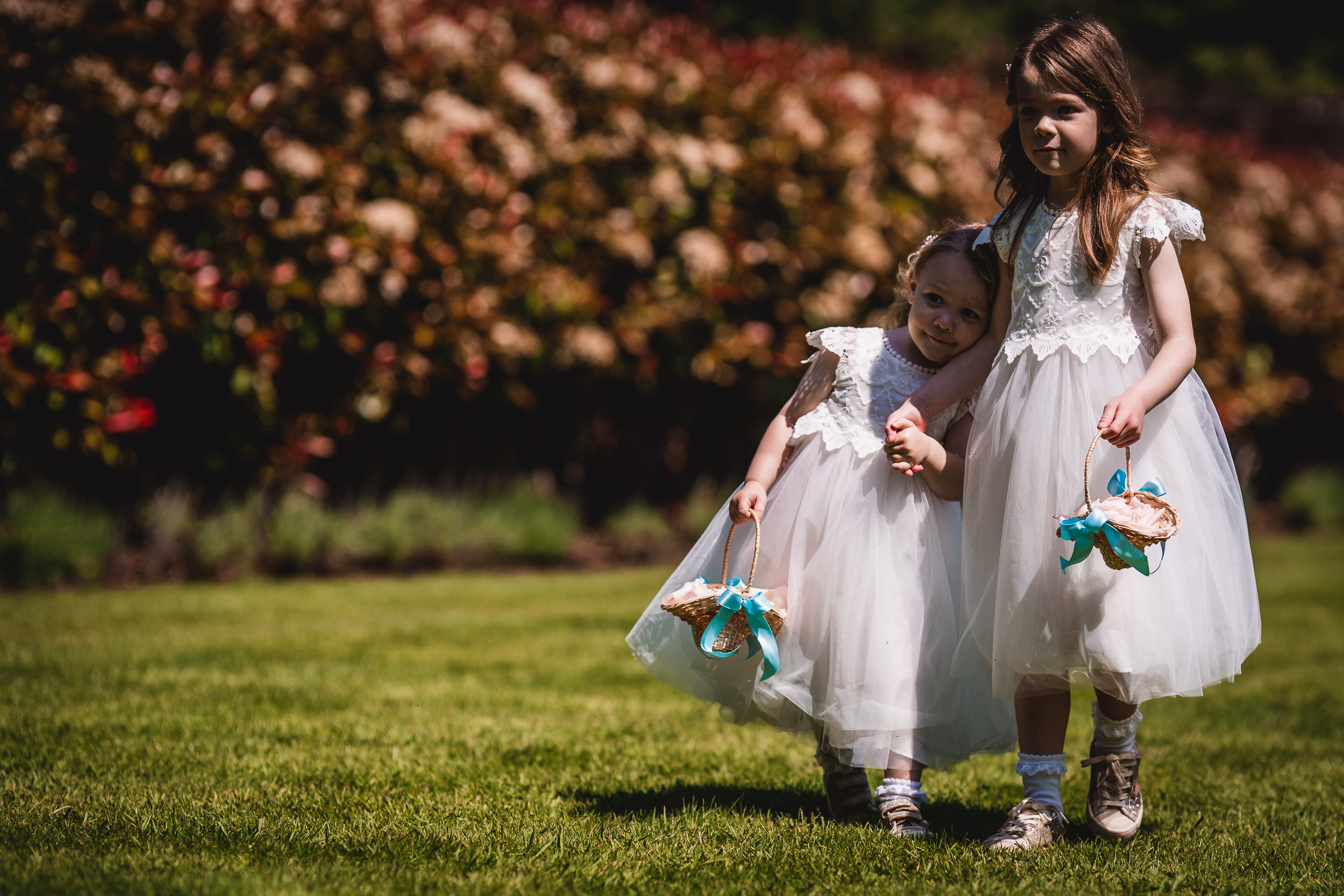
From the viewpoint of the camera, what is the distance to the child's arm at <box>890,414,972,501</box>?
267cm

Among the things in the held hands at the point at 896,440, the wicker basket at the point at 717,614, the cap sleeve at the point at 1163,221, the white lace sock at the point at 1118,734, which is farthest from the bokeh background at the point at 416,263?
the wicker basket at the point at 717,614

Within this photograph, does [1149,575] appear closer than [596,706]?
Yes

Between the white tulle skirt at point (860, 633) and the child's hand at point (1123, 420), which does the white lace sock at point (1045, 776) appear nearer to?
the white tulle skirt at point (860, 633)

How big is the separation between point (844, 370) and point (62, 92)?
4.48m

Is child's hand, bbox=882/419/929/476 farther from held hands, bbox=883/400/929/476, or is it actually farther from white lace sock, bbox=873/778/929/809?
white lace sock, bbox=873/778/929/809

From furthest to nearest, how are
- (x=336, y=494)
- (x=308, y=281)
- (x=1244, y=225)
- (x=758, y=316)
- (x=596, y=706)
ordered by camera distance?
(x=1244, y=225)
(x=758, y=316)
(x=336, y=494)
(x=308, y=281)
(x=596, y=706)

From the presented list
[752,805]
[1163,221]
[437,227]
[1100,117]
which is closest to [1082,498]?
[1163,221]

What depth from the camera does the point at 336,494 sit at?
715 cm

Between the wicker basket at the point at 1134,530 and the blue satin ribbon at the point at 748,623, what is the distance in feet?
2.30

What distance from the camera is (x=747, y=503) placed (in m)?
2.73

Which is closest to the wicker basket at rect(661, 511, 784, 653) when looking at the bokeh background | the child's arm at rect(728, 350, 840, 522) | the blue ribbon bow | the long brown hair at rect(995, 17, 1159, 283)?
the child's arm at rect(728, 350, 840, 522)

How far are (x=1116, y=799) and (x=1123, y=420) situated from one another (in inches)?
36.9

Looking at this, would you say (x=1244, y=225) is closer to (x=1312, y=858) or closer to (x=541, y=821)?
(x=1312, y=858)

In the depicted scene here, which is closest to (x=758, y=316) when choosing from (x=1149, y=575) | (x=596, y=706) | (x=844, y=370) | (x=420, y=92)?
(x=420, y=92)
